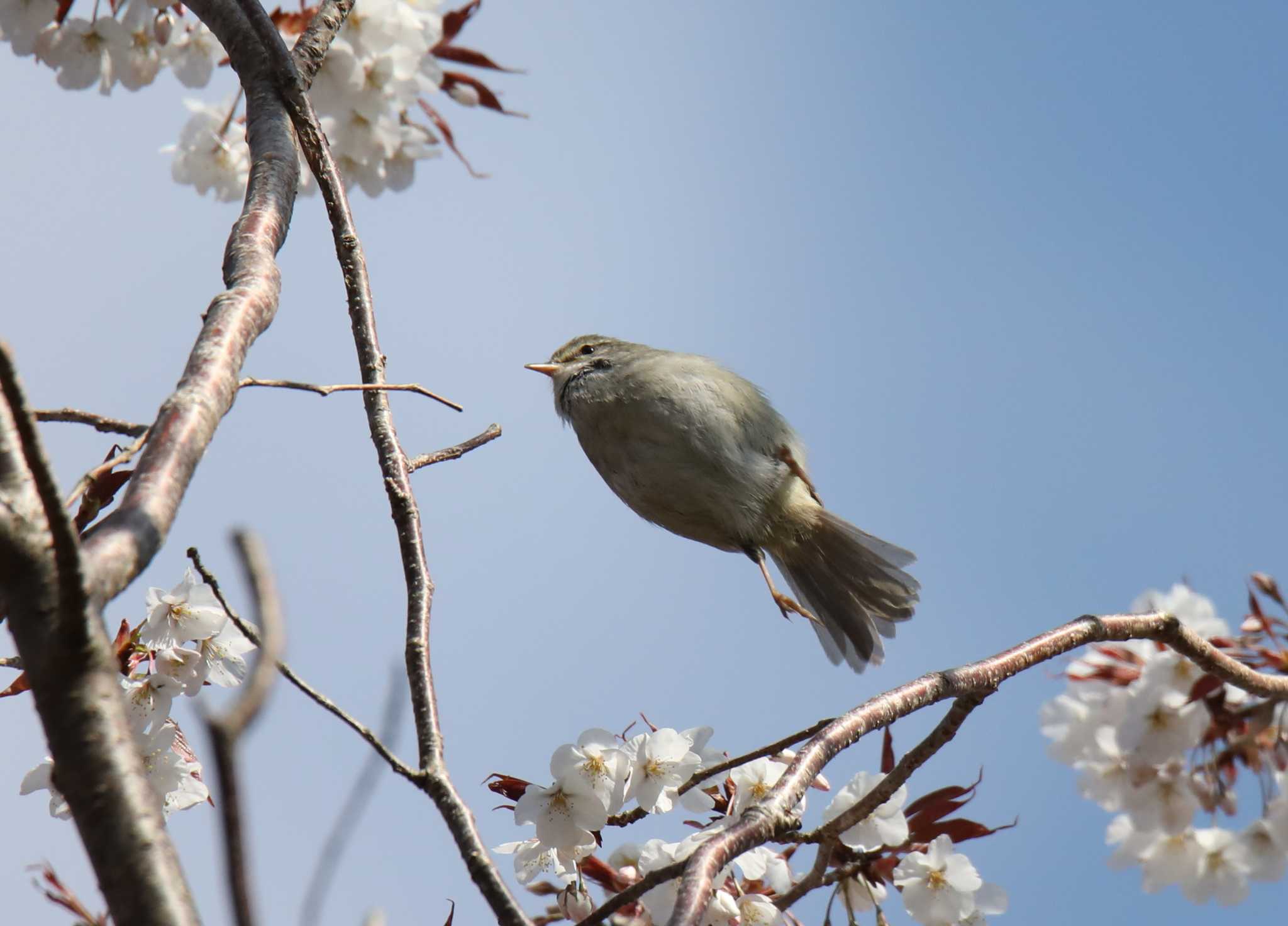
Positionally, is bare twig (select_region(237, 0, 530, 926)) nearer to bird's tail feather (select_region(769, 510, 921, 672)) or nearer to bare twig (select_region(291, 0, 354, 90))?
bare twig (select_region(291, 0, 354, 90))

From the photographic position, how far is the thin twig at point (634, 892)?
51.3 inches

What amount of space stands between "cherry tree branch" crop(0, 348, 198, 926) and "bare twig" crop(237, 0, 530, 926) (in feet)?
1.75

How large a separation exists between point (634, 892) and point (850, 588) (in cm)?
397

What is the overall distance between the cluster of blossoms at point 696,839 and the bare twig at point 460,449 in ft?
2.07

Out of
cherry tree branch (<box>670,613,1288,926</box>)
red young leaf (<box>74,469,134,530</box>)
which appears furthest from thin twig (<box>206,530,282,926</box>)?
red young leaf (<box>74,469,134,530</box>)

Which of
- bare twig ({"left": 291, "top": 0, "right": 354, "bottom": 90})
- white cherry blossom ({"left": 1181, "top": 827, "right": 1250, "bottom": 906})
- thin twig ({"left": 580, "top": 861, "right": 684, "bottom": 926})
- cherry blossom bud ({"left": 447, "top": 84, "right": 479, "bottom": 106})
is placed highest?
cherry blossom bud ({"left": 447, "top": 84, "right": 479, "bottom": 106})

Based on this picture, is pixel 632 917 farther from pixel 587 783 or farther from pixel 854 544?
pixel 854 544

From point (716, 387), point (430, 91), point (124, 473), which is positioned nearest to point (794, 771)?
point (124, 473)

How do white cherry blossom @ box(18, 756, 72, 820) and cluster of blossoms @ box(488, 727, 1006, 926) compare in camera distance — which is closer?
white cherry blossom @ box(18, 756, 72, 820)

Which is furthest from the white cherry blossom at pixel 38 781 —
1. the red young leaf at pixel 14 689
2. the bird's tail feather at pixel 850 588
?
the bird's tail feather at pixel 850 588

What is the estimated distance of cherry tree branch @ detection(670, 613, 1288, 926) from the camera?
153 centimetres

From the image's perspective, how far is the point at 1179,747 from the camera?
6.93 ft

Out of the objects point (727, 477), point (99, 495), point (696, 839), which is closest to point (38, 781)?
point (99, 495)

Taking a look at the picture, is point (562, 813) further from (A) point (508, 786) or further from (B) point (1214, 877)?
(B) point (1214, 877)
